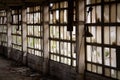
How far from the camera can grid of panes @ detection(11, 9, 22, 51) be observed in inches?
993

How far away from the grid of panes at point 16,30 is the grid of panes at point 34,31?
7.30ft

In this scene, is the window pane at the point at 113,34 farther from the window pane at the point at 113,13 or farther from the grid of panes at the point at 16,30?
the grid of panes at the point at 16,30

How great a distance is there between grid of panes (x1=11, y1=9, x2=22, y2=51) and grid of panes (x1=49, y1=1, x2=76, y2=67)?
7.16 meters

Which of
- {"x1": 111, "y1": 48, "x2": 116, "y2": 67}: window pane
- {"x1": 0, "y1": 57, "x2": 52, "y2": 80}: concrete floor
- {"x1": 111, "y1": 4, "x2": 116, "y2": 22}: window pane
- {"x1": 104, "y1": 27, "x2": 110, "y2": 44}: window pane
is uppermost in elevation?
{"x1": 111, "y1": 4, "x2": 116, "y2": 22}: window pane

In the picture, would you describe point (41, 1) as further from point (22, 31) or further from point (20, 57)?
point (20, 57)

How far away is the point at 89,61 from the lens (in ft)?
46.1

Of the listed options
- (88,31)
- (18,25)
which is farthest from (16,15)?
(88,31)

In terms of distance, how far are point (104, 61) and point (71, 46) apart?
3579 mm

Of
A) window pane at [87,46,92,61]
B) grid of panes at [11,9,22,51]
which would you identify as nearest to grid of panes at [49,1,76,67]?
window pane at [87,46,92,61]

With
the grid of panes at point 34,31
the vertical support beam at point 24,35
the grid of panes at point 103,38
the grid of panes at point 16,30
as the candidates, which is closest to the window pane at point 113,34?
the grid of panes at point 103,38

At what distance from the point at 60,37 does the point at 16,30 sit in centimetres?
1014

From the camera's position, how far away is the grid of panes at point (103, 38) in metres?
12.1

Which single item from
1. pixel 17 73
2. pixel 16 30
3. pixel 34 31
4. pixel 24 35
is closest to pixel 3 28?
pixel 16 30

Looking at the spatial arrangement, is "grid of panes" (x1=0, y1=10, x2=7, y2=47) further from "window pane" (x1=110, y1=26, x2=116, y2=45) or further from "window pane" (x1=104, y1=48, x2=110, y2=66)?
"window pane" (x1=110, y1=26, x2=116, y2=45)
